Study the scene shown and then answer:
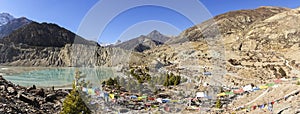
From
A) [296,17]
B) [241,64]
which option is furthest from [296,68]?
[296,17]

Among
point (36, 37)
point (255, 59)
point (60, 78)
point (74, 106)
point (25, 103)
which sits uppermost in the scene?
point (36, 37)

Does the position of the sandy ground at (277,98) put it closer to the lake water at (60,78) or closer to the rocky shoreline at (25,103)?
the rocky shoreline at (25,103)

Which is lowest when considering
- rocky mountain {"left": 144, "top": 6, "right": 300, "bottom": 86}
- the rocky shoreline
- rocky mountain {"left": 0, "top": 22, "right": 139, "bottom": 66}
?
Answer: the rocky shoreline

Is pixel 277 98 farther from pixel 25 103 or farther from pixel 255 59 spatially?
pixel 255 59

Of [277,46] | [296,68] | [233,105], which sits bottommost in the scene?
[233,105]

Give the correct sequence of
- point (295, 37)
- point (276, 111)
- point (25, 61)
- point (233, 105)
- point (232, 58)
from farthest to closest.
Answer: point (25, 61) → point (295, 37) → point (232, 58) → point (233, 105) → point (276, 111)

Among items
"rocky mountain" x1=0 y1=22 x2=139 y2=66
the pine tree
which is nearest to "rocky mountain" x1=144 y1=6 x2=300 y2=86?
the pine tree

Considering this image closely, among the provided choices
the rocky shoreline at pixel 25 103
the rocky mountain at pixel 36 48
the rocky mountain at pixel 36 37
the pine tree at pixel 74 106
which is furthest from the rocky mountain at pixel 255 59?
the rocky mountain at pixel 36 37

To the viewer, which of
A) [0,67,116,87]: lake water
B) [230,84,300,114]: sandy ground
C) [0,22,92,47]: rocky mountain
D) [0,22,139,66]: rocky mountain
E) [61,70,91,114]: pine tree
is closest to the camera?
[230,84,300,114]: sandy ground

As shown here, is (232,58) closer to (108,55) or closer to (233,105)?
(233,105)

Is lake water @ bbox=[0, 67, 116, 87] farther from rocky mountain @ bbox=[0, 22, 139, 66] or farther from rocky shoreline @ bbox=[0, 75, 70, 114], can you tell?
rocky mountain @ bbox=[0, 22, 139, 66]

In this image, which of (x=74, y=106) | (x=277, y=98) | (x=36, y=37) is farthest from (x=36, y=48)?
(x=277, y=98)
